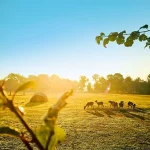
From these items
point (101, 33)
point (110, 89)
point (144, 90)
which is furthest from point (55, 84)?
point (101, 33)

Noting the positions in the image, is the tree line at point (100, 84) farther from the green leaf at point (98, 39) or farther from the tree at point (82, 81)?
the green leaf at point (98, 39)

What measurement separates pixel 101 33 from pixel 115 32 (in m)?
0.14

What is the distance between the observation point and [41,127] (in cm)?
46

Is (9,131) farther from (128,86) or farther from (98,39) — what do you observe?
(128,86)

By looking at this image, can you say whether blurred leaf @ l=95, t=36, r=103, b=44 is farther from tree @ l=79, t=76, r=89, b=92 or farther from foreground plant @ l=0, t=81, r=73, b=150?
tree @ l=79, t=76, r=89, b=92

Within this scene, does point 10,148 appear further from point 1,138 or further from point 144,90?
point 144,90

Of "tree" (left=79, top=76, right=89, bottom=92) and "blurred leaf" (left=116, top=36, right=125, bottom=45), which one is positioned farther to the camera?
"tree" (left=79, top=76, right=89, bottom=92)

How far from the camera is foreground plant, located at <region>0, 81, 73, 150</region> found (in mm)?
377

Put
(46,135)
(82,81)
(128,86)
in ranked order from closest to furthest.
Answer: (46,135) < (128,86) < (82,81)

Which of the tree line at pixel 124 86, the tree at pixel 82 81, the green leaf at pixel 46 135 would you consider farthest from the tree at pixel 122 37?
the tree at pixel 82 81

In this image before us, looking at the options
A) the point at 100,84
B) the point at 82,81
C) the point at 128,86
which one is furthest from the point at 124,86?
the point at 82,81

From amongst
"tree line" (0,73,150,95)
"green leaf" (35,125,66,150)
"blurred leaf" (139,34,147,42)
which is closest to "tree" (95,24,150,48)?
"blurred leaf" (139,34,147,42)

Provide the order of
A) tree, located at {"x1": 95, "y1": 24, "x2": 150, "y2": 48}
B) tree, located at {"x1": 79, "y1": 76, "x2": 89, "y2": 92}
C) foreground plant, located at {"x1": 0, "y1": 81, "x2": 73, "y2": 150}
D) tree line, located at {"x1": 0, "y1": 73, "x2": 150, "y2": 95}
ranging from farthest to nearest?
tree, located at {"x1": 79, "y1": 76, "x2": 89, "y2": 92}, tree line, located at {"x1": 0, "y1": 73, "x2": 150, "y2": 95}, tree, located at {"x1": 95, "y1": 24, "x2": 150, "y2": 48}, foreground plant, located at {"x1": 0, "y1": 81, "x2": 73, "y2": 150}

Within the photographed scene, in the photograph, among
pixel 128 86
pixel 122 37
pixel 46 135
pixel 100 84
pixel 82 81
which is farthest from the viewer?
pixel 82 81
